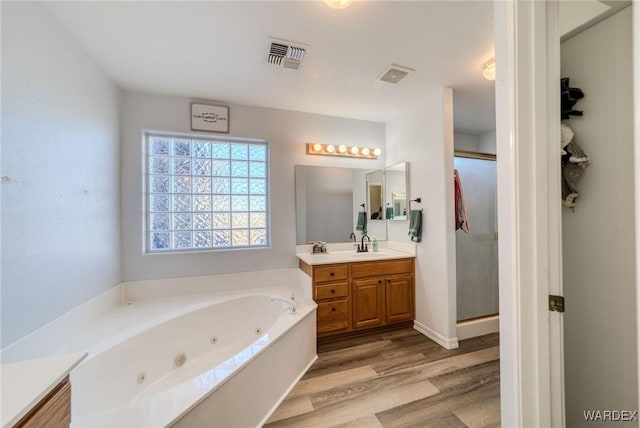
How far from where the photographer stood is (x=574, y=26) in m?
1.11

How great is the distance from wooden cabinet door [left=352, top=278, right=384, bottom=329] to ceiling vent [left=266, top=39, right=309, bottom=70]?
2086 mm

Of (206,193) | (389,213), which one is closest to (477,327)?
(389,213)

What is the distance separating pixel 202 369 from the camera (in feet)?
6.38

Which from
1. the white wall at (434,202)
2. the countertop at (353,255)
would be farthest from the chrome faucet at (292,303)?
the white wall at (434,202)

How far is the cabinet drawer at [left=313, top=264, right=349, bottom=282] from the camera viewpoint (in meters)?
2.38

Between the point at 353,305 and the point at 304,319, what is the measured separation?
0.65m

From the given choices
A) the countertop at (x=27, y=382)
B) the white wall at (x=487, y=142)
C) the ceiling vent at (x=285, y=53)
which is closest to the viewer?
the countertop at (x=27, y=382)

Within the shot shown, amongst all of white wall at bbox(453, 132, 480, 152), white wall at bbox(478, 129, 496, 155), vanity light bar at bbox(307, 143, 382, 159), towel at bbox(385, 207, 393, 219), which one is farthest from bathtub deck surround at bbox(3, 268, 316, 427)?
white wall at bbox(478, 129, 496, 155)

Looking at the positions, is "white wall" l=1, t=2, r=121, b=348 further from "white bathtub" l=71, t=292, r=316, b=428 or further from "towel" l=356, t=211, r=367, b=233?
"towel" l=356, t=211, r=367, b=233

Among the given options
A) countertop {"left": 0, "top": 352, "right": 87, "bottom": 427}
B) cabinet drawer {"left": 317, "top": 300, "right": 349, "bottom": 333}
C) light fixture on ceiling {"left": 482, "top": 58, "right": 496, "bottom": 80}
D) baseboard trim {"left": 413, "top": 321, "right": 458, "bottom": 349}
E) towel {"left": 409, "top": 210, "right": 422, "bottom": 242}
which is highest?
light fixture on ceiling {"left": 482, "top": 58, "right": 496, "bottom": 80}

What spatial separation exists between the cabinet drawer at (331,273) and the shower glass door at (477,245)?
125cm

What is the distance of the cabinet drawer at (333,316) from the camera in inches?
93.3

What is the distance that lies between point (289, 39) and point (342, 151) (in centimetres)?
151

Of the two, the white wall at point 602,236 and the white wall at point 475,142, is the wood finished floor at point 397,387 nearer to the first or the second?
the white wall at point 602,236
